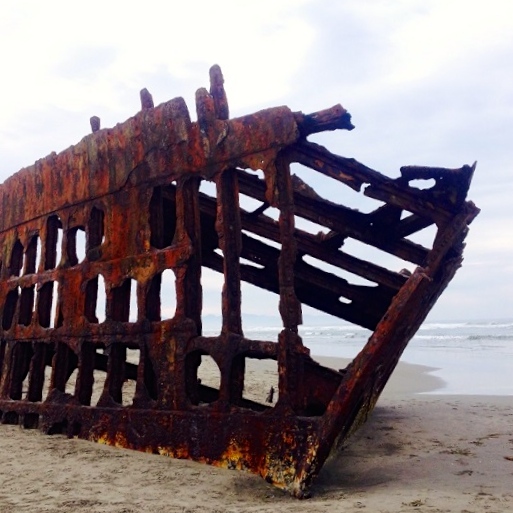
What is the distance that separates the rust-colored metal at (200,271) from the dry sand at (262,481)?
0.72 ft

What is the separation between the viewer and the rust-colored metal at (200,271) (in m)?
4.09

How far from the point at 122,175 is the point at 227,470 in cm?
256

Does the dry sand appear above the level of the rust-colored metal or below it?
below

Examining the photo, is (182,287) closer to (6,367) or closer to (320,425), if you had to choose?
(320,425)

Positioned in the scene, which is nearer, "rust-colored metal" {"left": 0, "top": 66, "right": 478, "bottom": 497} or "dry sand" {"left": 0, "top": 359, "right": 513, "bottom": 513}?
"dry sand" {"left": 0, "top": 359, "right": 513, "bottom": 513}

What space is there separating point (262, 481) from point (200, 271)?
1.59 metres

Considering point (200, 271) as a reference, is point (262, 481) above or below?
below

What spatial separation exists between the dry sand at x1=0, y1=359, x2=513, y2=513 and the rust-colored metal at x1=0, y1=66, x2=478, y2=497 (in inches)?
8.6

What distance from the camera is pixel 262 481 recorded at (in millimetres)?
3965

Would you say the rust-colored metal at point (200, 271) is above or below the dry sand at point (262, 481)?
above

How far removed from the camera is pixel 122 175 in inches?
208

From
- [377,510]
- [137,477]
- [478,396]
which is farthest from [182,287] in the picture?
[478,396]

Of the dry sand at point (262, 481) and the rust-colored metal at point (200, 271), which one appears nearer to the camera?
the dry sand at point (262, 481)

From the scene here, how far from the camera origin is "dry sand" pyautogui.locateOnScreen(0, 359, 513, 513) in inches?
136
